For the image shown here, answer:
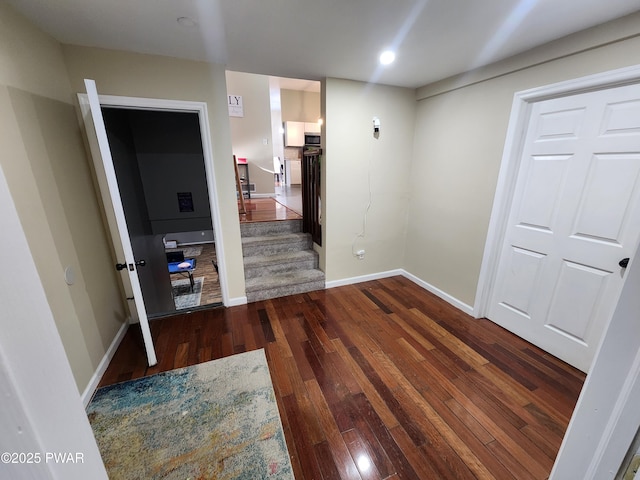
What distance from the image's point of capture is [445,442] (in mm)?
1477

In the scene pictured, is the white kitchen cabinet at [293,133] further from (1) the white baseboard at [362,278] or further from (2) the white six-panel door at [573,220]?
(2) the white six-panel door at [573,220]

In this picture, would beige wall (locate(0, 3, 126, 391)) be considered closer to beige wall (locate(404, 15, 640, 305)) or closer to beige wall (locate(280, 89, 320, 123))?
beige wall (locate(404, 15, 640, 305))

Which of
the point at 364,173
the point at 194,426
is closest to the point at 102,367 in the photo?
the point at 194,426

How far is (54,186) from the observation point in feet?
5.41

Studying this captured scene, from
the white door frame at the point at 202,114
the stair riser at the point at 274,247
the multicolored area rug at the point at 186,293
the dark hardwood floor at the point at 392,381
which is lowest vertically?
the multicolored area rug at the point at 186,293

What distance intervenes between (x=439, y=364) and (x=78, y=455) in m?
2.21

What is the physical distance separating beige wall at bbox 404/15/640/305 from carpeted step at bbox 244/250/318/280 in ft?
4.62

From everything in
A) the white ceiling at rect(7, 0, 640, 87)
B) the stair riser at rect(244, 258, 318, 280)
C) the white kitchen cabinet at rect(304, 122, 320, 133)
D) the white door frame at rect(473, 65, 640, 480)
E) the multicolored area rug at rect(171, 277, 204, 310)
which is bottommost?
the multicolored area rug at rect(171, 277, 204, 310)

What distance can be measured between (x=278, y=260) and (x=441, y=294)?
207cm

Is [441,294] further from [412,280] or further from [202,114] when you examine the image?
[202,114]

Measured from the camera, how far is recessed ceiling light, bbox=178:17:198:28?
5.26 ft

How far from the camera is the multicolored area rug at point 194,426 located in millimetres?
1337

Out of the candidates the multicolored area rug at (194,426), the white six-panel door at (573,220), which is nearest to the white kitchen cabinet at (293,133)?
the white six-panel door at (573,220)
